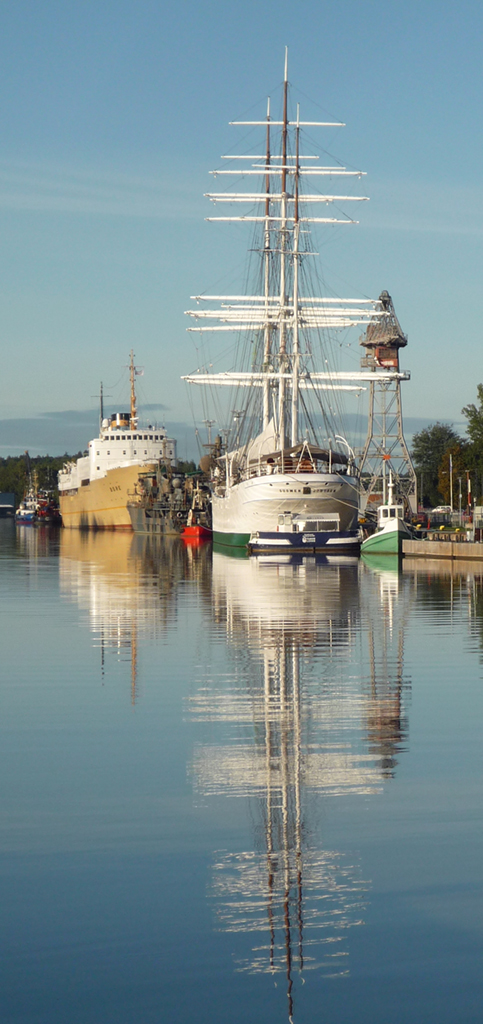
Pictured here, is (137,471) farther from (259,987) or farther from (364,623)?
(259,987)

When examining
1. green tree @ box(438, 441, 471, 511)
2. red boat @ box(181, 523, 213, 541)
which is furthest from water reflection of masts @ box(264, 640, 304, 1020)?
green tree @ box(438, 441, 471, 511)

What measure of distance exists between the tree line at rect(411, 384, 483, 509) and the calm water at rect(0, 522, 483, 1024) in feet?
308

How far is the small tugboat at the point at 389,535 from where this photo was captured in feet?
200

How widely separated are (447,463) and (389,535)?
7575cm

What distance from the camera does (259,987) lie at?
6578 millimetres

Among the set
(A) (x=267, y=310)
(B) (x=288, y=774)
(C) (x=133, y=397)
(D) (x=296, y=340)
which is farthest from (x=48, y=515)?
(B) (x=288, y=774)

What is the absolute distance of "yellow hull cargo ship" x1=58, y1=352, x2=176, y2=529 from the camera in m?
134

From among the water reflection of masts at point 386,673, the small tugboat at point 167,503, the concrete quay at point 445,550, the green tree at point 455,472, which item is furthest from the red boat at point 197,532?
the water reflection of masts at point 386,673

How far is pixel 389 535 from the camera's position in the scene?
6116 centimetres

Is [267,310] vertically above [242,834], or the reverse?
[267,310]

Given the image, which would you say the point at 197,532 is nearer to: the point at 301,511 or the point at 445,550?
the point at 301,511

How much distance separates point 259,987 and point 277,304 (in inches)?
3295

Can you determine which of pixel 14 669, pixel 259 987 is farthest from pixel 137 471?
pixel 259 987

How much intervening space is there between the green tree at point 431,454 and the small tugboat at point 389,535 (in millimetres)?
85824
